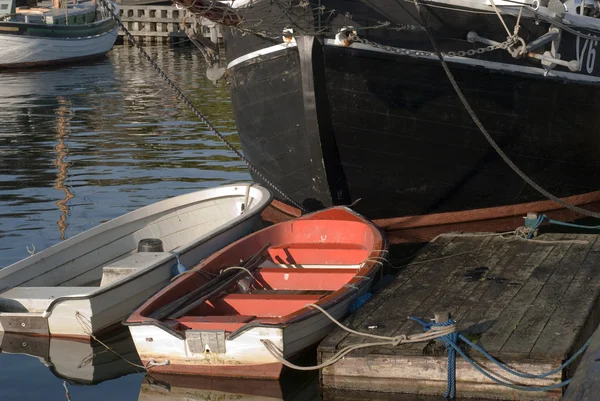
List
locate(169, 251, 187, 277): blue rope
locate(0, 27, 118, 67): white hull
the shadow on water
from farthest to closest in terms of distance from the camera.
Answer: locate(0, 27, 118, 67): white hull → locate(169, 251, 187, 277): blue rope → the shadow on water

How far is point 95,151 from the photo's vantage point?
17.1 metres

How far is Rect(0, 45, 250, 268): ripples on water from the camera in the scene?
12477 mm

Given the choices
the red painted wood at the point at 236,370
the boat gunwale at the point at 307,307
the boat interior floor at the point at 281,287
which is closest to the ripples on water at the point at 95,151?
the boat interior floor at the point at 281,287

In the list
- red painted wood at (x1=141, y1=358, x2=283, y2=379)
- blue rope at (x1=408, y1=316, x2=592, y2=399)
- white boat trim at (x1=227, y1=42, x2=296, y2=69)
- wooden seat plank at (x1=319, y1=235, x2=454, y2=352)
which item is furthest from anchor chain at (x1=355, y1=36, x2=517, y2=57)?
red painted wood at (x1=141, y1=358, x2=283, y2=379)

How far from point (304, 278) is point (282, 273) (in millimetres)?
213

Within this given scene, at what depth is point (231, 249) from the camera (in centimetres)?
894

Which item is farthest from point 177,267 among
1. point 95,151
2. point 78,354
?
point 95,151

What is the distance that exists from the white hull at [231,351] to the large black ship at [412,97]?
350cm

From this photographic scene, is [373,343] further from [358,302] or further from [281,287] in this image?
[281,287]

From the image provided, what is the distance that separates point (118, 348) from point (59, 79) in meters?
22.7

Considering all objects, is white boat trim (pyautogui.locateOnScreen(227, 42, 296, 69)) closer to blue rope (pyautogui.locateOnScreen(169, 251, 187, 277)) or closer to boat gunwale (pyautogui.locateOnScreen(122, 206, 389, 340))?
boat gunwale (pyautogui.locateOnScreen(122, 206, 389, 340))

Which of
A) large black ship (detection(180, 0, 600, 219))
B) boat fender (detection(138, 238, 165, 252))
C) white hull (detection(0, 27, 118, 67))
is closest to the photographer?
boat fender (detection(138, 238, 165, 252))

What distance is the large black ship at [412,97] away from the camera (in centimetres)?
1010

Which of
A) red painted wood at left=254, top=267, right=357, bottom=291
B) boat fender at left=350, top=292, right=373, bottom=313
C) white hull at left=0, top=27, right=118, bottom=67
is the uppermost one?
boat fender at left=350, top=292, right=373, bottom=313
